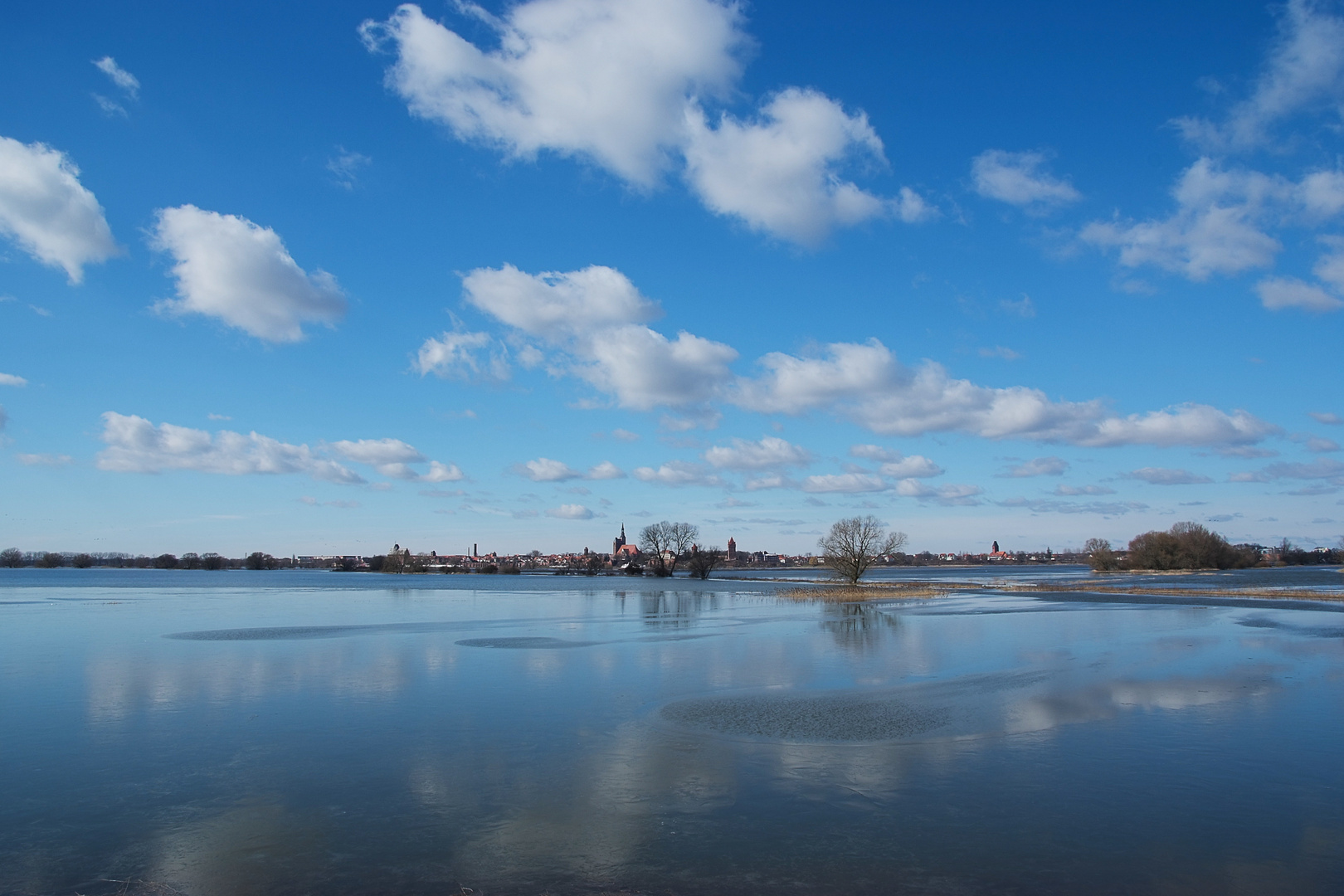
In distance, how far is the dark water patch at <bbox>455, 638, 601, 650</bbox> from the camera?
86.6 feet

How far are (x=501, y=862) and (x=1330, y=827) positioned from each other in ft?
30.0

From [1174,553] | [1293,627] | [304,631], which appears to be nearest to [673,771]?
[304,631]

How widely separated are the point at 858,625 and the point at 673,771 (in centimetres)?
2530

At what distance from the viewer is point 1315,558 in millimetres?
195750

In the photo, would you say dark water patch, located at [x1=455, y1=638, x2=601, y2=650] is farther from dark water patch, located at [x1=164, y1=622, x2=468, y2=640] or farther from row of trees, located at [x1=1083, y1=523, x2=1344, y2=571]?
row of trees, located at [x1=1083, y1=523, x2=1344, y2=571]

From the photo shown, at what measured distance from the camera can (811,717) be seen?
1482 cm

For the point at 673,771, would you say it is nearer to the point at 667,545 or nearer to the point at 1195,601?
the point at 1195,601

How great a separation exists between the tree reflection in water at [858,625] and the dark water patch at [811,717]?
953 centimetres

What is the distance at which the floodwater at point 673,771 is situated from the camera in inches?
309

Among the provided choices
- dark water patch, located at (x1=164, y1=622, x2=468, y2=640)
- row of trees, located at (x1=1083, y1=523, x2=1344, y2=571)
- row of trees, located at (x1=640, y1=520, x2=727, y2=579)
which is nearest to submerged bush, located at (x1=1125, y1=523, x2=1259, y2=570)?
row of trees, located at (x1=1083, y1=523, x2=1344, y2=571)

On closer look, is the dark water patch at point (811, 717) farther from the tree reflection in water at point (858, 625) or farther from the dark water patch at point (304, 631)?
the dark water patch at point (304, 631)

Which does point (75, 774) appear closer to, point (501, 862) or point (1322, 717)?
point (501, 862)

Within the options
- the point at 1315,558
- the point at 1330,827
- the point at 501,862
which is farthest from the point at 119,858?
the point at 1315,558

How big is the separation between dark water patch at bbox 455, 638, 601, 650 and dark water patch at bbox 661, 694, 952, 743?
10905 mm
